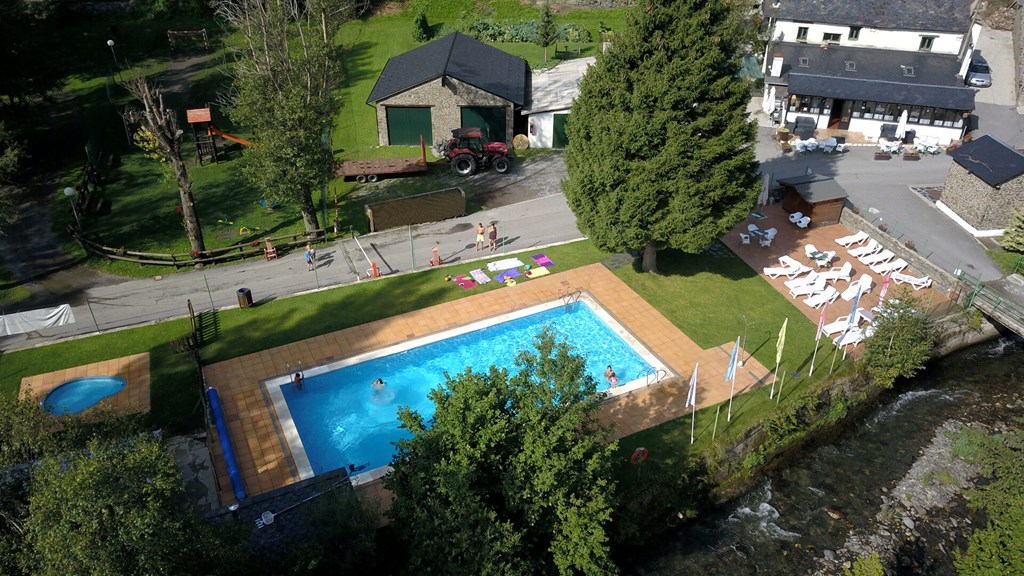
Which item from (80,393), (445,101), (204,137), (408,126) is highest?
(445,101)

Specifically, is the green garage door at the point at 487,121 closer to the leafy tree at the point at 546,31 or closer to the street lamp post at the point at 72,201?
the leafy tree at the point at 546,31

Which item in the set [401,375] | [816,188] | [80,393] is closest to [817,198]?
[816,188]

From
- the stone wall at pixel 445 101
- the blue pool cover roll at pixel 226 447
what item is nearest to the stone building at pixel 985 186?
the stone wall at pixel 445 101

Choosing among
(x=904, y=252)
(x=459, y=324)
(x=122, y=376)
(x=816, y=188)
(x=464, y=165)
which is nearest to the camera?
(x=122, y=376)

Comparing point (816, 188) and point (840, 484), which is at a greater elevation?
point (816, 188)

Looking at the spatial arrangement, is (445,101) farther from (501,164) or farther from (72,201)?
(72,201)

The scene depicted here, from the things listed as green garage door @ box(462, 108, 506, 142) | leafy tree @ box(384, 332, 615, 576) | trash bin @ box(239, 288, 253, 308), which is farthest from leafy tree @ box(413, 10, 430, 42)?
leafy tree @ box(384, 332, 615, 576)

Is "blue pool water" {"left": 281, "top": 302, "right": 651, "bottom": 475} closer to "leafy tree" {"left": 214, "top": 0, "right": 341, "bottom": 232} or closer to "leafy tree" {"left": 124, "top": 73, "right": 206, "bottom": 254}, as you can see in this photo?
"leafy tree" {"left": 214, "top": 0, "right": 341, "bottom": 232}
